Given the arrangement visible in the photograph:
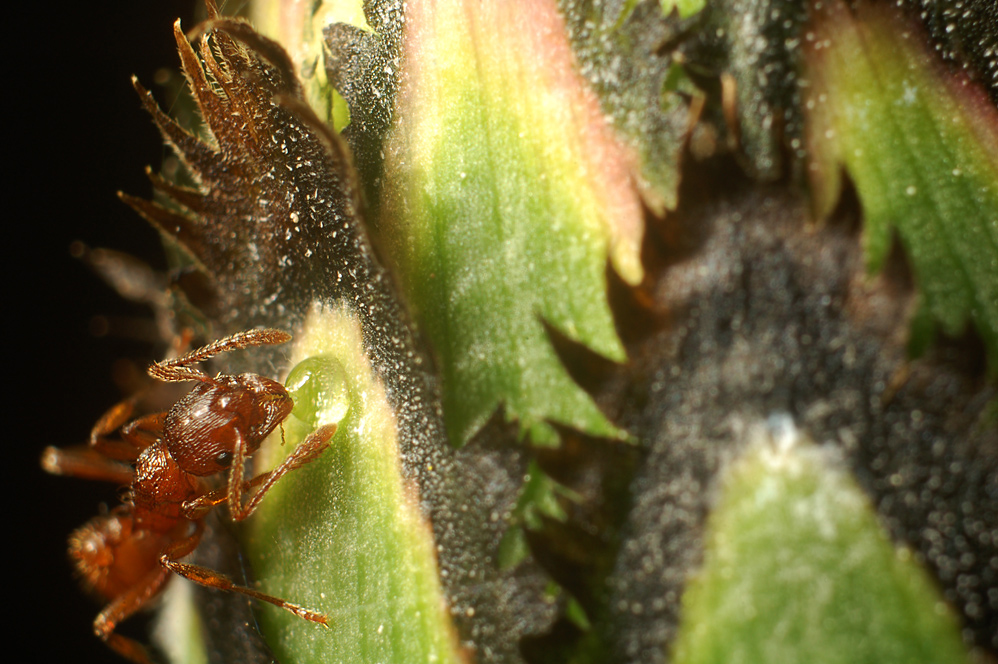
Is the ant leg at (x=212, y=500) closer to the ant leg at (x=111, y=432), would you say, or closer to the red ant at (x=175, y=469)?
the red ant at (x=175, y=469)

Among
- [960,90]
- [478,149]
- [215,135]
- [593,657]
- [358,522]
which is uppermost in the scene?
[215,135]

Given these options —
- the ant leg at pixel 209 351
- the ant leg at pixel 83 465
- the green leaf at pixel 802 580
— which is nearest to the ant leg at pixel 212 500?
the ant leg at pixel 209 351

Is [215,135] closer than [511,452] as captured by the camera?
No

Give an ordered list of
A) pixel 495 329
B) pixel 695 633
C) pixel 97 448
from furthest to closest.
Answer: pixel 97 448, pixel 495 329, pixel 695 633

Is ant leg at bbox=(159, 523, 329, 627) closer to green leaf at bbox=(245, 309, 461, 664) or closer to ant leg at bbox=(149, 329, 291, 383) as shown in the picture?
green leaf at bbox=(245, 309, 461, 664)

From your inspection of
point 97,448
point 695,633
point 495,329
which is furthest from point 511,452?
point 97,448

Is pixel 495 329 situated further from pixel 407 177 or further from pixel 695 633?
pixel 695 633
